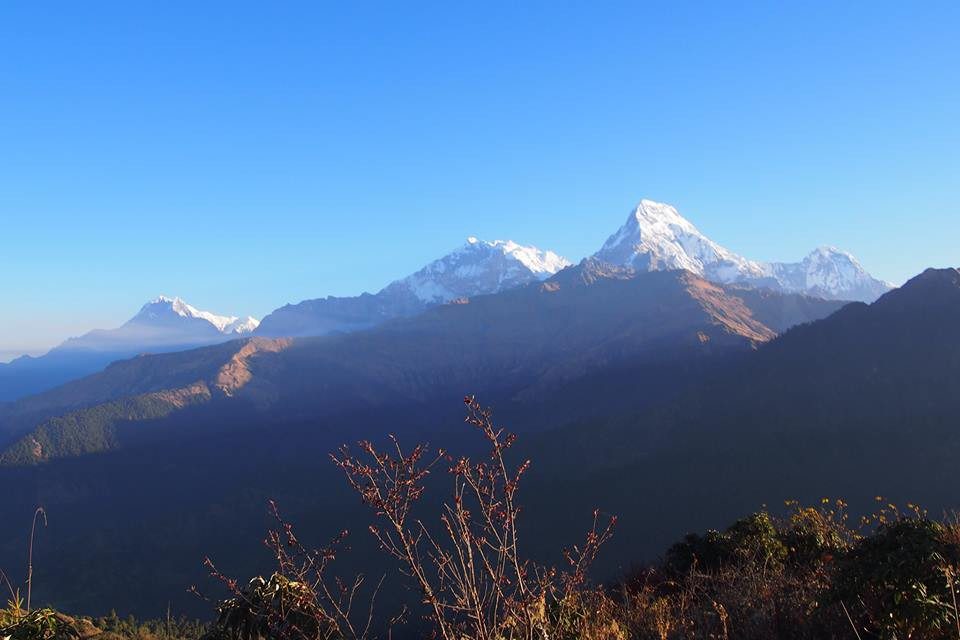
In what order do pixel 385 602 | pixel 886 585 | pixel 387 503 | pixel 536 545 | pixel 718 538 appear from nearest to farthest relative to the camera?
pixel 387 503
pixel 886 585
pixel 718 538
pixel 385 602
pixel 536 545

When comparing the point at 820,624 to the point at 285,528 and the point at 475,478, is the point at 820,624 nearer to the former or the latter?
the point at 475,478

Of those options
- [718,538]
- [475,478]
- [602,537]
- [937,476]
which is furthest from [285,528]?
[937,476]

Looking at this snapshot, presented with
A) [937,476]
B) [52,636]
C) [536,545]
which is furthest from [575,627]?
[937,476]

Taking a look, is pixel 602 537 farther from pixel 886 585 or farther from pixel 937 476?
pixel 937 476

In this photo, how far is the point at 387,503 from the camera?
6359 mm

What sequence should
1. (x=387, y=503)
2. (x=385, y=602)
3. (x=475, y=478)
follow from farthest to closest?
1. (x=385, y=602)
2. (x=475, y=478)
3. (x=387, y=503)

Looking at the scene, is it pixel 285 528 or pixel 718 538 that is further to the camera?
pixel 718 538

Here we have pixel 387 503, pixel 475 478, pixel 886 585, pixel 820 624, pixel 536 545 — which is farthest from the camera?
pixel 536 545

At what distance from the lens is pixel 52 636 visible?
1025 centimetres

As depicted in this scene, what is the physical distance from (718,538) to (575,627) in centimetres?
1540

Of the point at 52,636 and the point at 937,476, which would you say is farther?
the point at 937,476

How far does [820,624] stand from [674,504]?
666ft

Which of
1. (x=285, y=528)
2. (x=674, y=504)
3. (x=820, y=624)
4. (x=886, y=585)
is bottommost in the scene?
(x=674, y=504)

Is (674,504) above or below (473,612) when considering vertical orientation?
below
